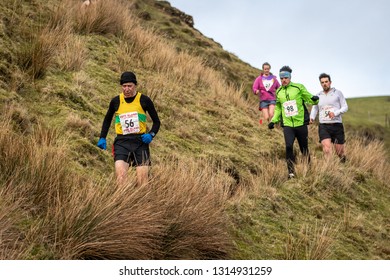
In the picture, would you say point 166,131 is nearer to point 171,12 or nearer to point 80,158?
point 80,158

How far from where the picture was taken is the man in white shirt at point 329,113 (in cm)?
988

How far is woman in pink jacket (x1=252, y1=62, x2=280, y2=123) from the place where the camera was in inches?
509

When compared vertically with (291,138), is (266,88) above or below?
above

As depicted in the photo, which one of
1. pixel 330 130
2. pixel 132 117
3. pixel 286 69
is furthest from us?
pixel 330 130

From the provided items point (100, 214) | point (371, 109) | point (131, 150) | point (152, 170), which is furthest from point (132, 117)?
point (371, 109)

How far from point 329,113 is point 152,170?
500 centimetres

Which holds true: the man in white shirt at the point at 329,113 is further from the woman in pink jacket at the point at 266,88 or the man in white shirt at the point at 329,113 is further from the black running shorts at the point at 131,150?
the black running shorts at the point at 131,150

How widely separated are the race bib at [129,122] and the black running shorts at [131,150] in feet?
0.25

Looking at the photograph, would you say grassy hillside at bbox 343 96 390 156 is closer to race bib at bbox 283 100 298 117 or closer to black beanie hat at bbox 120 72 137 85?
race bib at bbox 283 100 298 117

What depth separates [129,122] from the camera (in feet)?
20.2

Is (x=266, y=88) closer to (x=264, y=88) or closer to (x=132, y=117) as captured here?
(x=264, y=88)
